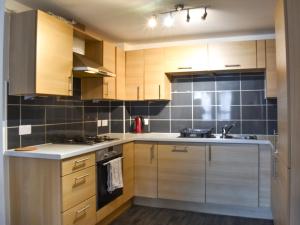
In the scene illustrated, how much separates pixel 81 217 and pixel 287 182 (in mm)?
1705

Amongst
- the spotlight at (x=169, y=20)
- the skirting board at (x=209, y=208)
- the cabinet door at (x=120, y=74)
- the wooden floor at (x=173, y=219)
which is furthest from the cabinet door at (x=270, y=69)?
the cabinet door at (x=120, y=74)

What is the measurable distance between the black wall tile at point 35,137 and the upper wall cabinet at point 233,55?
2.13 meters

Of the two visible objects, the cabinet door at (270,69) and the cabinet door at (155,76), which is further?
the cabinet door at (155,76)

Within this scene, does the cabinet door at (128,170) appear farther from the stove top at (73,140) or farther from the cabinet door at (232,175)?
the cabinet door at (232,175)

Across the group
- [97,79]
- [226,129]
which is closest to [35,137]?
[97,79]

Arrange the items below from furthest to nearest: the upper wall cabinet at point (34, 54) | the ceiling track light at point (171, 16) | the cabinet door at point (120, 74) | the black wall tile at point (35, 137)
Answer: the cabinet door at point (120, 74), the ceiling track light at point (171, 16), the black wall tile at point (35, 137), the upper wall cabinet at point (34, 54)

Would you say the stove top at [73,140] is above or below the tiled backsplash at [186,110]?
below

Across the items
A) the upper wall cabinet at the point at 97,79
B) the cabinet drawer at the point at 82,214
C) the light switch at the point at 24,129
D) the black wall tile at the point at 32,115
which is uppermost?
the upper wall cabinet at the point at 97,79

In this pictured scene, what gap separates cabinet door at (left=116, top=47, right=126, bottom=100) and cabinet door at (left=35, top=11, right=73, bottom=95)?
3.32 ft

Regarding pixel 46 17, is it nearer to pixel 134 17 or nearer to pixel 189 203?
pixel 134 17

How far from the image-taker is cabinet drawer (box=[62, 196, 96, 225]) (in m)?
2.26

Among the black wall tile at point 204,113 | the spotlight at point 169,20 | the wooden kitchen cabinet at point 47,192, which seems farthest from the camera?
the black wall tile at point 204,113

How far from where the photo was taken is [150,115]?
13.4 feet

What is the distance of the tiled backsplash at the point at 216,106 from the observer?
11.8 feet
